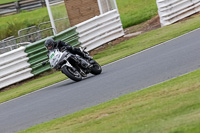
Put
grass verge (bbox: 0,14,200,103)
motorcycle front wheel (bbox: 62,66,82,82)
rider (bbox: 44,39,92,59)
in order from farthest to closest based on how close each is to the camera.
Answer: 1. grass verge (bbox: 0,14,200,103)
2. rider (bbox: 44,39,92,59)
3. motorcycle front wheel (bbox: 62,66,82,82)

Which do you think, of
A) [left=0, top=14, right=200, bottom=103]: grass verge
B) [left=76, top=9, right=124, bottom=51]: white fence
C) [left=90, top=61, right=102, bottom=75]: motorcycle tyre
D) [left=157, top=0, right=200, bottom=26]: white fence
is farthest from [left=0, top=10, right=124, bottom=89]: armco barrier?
[left=90, top=61, right=102, bottom=75]: motorcycle tyre

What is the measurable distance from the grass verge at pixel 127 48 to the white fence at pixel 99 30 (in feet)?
2.36

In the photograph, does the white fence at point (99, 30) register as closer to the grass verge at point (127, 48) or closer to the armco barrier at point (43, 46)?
the armco barrier at point (43, 46)

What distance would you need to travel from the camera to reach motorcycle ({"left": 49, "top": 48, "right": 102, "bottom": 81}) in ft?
50.7

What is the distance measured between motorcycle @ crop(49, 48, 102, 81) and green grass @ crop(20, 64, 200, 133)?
186 inches

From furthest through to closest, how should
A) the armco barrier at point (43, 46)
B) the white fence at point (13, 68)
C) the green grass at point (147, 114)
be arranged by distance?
1. the armco barrier at point (43, 46)
2. the white fence at point (13, 68)
3. the green grass at point (147, 114)

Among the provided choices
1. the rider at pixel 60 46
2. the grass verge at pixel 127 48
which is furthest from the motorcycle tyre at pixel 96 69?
the grass verge at pixel 127 48

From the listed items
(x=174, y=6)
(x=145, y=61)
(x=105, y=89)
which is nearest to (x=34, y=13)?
(x=174, y=6)

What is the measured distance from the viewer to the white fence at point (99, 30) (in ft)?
73.4

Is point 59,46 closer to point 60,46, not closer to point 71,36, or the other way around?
point 60,46

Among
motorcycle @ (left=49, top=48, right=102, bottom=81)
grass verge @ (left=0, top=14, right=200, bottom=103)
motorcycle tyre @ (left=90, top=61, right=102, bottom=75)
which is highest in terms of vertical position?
motorcycle @ (left=49, top=48, right=102, bottom=81)

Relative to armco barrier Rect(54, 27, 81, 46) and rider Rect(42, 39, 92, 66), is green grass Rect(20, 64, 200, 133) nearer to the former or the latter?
rider Rect(42, 39, 92, 66)

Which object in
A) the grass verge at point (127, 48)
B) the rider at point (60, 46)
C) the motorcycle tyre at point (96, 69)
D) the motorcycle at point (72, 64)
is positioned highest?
the rider at point (60, 46)

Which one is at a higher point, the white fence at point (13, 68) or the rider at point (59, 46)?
the rider at point (59, 46)
